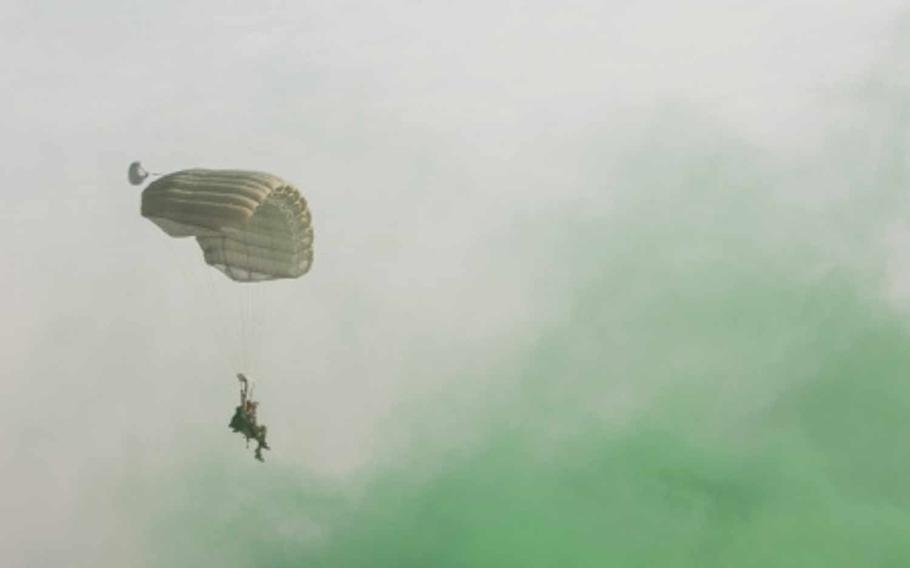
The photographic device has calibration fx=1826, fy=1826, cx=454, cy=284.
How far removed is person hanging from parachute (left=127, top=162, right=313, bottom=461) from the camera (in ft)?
223

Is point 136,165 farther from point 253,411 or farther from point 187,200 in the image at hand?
point 253,411

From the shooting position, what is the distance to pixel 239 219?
67.2 m

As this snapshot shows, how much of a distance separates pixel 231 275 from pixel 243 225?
7899mm

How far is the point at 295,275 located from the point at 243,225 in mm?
6773

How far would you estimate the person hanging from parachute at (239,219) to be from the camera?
67.9 meters

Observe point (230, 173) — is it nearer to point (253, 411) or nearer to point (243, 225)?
point (243, 225)

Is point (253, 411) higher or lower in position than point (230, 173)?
lower

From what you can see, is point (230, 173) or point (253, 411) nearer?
point (230, 173)

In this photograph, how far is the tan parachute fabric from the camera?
67875 millimetres

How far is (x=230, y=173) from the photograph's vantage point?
70000 mm

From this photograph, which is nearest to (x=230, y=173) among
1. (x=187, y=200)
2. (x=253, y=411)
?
(x=187, y=200)

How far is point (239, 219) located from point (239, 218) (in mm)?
72

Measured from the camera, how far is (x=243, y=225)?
223ft

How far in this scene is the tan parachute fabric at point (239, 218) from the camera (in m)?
67.9
